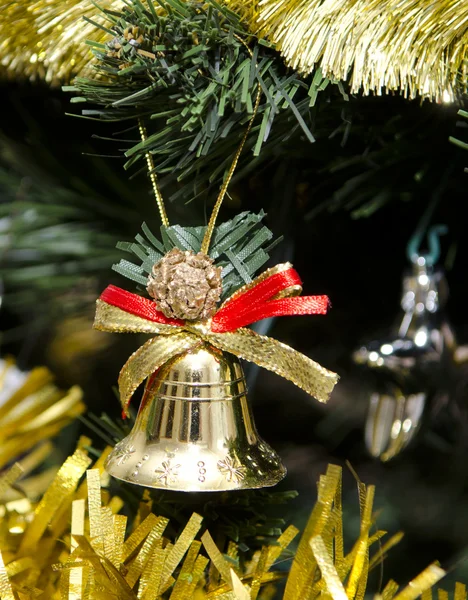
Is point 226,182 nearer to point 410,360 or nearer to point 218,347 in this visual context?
Answer: point 218,347

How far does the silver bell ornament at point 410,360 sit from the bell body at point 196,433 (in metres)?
0.13

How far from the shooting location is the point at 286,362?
364mm

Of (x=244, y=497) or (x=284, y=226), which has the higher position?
(x=284, y=226)

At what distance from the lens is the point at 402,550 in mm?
528

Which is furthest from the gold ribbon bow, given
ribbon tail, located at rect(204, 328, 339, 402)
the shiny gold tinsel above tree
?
the shiny gold tinsel above tree

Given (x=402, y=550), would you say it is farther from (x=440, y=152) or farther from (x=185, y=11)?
(x=185, y=11)

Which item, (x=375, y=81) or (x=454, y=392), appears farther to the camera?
(x=454, y=392)

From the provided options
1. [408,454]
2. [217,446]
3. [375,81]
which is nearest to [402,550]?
[408,454]

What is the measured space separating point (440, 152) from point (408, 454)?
25 cm

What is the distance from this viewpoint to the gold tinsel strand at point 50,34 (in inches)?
15.7

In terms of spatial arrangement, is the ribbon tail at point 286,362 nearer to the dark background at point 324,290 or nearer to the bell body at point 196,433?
the bell body at point 196,433

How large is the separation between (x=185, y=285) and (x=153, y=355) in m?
0.04

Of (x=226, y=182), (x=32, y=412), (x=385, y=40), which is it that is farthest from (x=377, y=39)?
(x=32, y=412)

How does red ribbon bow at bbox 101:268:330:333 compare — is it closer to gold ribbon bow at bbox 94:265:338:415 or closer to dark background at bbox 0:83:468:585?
gold ribbon bow at bbox 94:265:338:415
